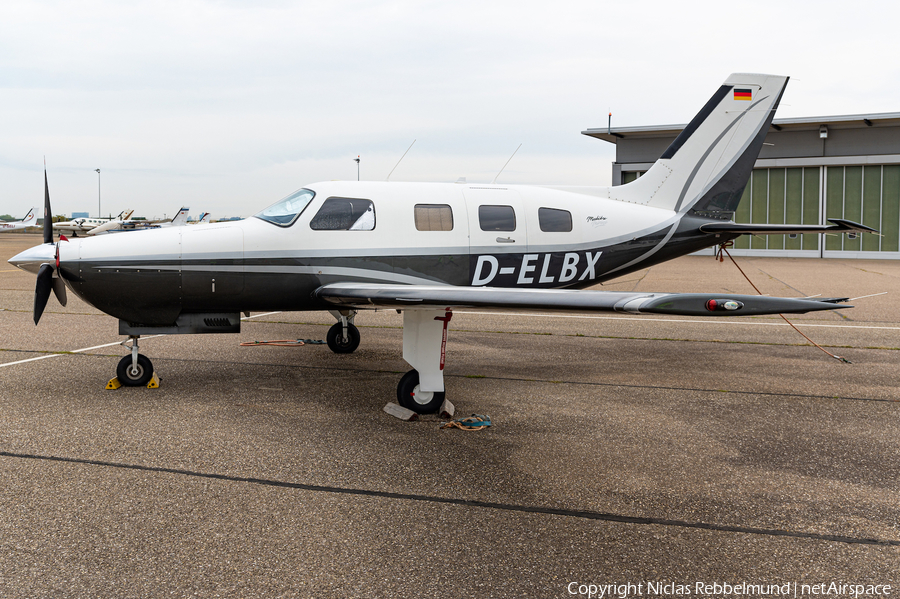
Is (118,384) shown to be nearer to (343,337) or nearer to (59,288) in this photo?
(59,288)

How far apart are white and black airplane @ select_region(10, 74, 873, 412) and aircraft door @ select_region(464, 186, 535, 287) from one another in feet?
0.04

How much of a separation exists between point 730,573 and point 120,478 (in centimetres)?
391

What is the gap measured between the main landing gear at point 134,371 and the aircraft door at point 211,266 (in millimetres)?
919

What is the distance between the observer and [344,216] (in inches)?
280

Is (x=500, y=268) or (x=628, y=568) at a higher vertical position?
(x=500, y=268)

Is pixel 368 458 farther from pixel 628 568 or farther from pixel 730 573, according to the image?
pixel 730 573

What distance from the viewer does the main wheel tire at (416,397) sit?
6145 mm

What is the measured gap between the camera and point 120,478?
178 inches

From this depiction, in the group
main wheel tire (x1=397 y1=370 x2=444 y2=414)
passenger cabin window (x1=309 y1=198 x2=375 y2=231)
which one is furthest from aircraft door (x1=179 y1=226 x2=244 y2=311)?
main wheel tire (x1=397 y1=370 x2=444 y2=414)

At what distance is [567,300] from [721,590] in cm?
251

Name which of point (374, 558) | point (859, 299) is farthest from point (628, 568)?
point (859, 299)

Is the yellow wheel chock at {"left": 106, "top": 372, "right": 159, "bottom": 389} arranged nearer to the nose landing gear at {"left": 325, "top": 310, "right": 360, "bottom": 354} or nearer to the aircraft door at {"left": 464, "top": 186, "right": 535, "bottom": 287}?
the nose landing gear at {"left": 325, "top": 310, "right": 360, "bottom": 354}

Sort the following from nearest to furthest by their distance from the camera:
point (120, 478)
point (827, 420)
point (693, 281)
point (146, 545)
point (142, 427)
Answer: point (146, 545) → point (120, 478) → point (142, 427) → point (827, 420) → point (693, 281)

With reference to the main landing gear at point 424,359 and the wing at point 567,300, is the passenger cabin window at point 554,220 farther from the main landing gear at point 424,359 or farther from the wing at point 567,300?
the main landing gear at point 424,359
